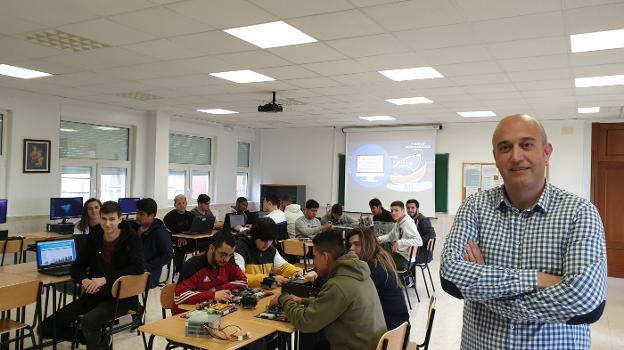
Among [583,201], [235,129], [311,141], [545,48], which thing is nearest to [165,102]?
[235,129]

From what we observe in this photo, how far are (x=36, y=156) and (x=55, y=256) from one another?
4201 millimetres

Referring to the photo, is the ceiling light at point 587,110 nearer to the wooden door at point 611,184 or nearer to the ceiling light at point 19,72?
the wooden door at point 611,184

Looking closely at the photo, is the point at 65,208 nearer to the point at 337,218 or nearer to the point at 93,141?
the point at 93,141

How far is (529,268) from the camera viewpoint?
1367 mm

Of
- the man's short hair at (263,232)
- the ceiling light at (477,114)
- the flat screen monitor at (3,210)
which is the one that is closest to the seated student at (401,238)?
the man's short hair at (263,232)

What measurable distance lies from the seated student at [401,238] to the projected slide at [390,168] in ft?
12.9

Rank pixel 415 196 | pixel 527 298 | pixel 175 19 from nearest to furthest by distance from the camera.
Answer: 1. pixel 527 298
2. pixel 175 19
3. pixel 415 196

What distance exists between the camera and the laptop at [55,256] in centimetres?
399

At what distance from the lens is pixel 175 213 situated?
784 cm

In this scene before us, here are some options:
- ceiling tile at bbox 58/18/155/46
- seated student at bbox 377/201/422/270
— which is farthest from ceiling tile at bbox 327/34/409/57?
seated student at bbox 377/201/422/270

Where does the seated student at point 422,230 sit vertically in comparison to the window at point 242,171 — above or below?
below

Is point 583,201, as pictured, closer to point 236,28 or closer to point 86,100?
point 236,28

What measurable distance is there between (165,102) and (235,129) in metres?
3.65

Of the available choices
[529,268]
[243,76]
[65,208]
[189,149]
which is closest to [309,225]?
[243,76]
